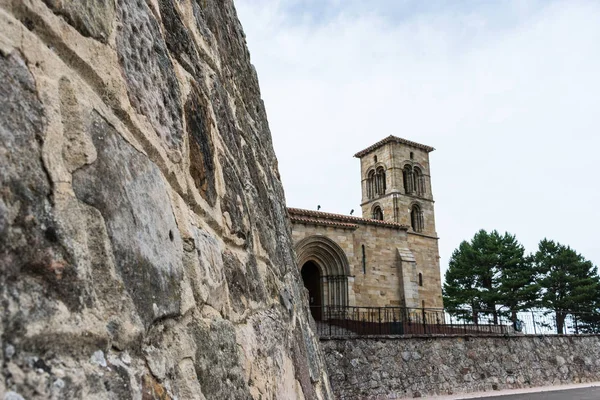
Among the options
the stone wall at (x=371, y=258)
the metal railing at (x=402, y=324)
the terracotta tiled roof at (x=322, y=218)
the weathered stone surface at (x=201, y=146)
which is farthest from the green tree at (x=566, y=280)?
the weathered stone surface at (x=201, y=146)

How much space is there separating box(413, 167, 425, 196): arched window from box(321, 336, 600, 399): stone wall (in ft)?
45.0

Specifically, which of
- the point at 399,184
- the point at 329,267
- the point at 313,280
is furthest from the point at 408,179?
the point at 329,267

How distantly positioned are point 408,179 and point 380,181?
181 centimetres

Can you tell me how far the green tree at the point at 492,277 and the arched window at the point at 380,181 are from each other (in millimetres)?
14188

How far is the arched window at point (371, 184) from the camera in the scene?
33.1 meters

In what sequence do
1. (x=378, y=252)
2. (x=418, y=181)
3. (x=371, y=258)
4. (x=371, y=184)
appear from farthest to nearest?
(x=371, y=184), (x=418, y=181), (x=378, y=252), (x=371, y=258)

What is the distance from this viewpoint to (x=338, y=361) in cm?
1349

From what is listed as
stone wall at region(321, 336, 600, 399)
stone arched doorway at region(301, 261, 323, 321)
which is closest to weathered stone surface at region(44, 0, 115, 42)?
stone wall at region(321, 336, 600, 399)

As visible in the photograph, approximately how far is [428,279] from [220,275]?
27.5m

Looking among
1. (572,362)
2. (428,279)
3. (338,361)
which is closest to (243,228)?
(338,361)

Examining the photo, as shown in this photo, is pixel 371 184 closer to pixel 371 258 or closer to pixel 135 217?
pixel 371 258

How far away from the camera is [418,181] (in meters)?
32.5

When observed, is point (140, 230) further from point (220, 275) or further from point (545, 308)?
point (545, 308)

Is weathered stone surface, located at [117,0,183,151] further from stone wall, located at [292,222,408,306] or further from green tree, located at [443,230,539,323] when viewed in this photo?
green tree, located at [443,230,539,323]
